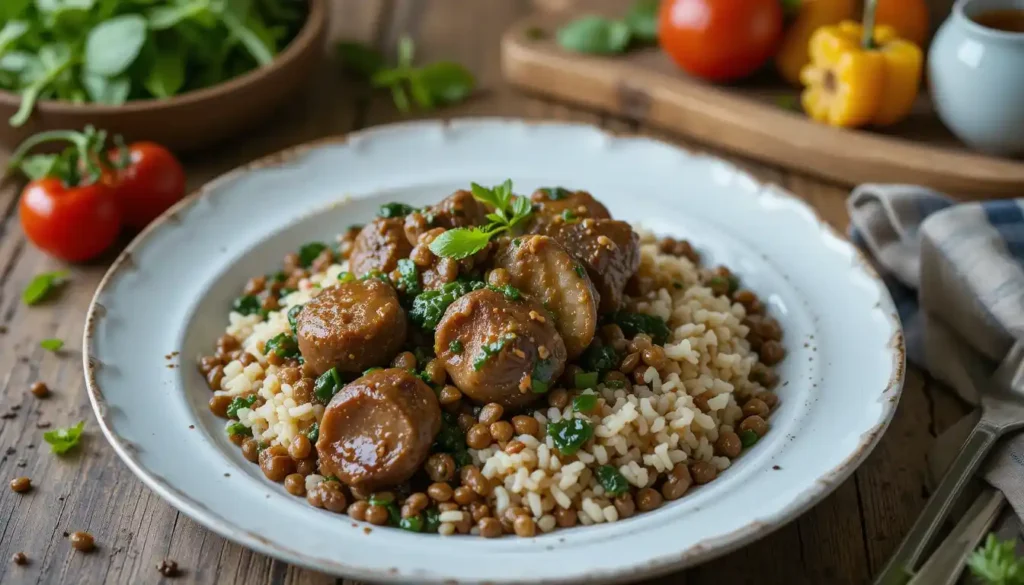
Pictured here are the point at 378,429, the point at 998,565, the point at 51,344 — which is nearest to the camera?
the point at 998,565

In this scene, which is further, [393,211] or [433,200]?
[433,200]

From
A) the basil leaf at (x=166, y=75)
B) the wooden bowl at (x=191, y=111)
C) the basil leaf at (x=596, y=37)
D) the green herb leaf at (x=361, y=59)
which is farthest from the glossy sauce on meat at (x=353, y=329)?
the green herb leaf at (x=361, y=59)

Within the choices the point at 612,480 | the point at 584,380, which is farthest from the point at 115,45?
the point at 612,480

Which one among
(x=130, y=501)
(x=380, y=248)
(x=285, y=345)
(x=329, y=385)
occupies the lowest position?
(x=130, y=501)

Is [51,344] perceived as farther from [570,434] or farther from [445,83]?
[445,83]

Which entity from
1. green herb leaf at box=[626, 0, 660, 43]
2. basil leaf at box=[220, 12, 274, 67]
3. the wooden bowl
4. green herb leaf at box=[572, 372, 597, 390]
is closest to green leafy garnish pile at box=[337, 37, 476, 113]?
the wooden bowl

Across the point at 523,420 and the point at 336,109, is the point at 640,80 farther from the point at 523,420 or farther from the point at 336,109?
the point at 523,420

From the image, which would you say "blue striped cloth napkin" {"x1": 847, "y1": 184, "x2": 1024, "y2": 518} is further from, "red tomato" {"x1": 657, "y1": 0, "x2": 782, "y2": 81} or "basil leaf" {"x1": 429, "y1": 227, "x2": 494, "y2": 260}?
"basil leaf" {"x1": 429, "y1": 227, "x2": 494, "y2": 260}

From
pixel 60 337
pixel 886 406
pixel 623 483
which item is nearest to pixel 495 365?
pixel 623 483
